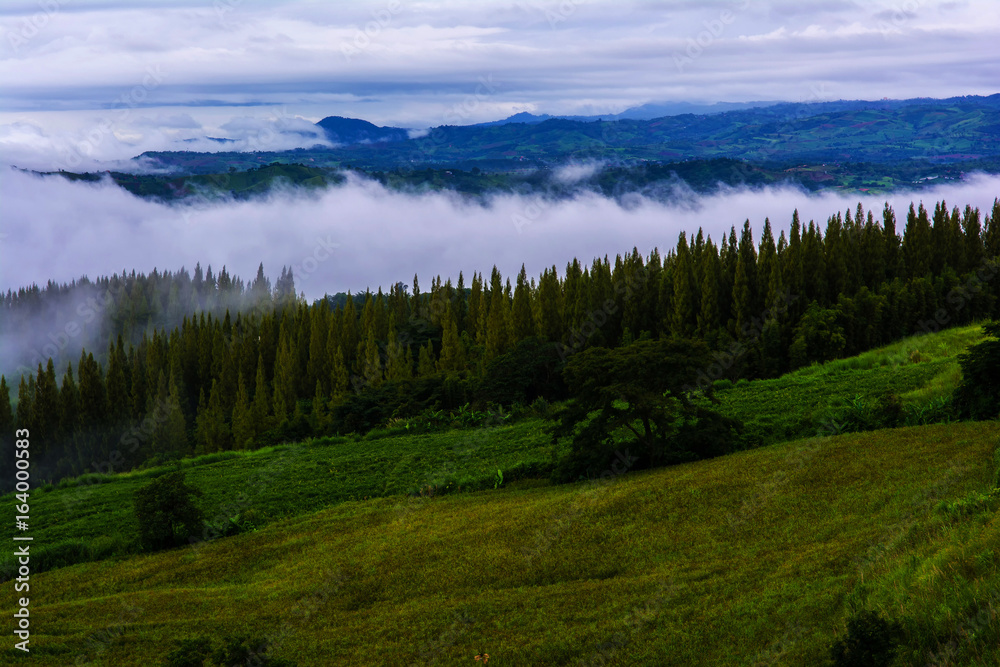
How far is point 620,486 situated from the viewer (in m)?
24.5

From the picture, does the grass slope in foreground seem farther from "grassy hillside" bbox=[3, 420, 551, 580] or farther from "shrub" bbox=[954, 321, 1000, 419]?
"grassy hillside" bbox=[3, 420, 551, 580]

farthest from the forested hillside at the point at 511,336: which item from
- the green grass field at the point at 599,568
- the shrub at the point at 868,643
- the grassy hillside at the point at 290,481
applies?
the shrub at the point at 868,643

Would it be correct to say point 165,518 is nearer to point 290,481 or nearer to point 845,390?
point 290,481

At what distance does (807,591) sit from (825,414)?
18.2 m

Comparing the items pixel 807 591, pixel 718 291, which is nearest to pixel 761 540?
pixel 807 591

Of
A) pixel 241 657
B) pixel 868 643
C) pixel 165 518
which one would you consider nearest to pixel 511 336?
pixel 165 518

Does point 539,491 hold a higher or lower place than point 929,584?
lower

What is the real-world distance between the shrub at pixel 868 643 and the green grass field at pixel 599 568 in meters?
0.67

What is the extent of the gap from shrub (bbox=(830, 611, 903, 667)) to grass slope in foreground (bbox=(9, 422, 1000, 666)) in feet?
2.59

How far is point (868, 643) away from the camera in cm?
1027

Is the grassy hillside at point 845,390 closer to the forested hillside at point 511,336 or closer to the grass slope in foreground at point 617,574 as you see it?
the grass slope in foreground at point 617,574

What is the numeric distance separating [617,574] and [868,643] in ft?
24.2

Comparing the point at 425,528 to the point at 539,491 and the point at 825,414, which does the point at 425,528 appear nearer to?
the point at 539,491

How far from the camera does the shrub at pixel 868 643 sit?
10172mm
